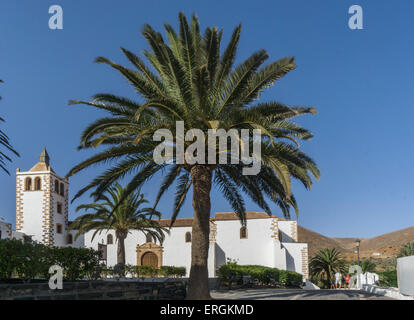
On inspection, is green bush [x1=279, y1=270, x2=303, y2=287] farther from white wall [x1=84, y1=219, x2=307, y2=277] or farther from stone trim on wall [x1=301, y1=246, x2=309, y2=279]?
stone trim on wall [x1=301, y1=246, x2=309, y2=279]

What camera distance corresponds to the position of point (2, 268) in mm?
11914

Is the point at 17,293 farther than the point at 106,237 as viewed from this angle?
No

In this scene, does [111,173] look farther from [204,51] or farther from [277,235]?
[277,235]

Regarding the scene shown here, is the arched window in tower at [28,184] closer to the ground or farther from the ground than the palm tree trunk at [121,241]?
farther from the ground

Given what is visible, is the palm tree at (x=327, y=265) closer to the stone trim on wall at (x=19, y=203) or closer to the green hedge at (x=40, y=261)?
the stone trim on wall at (x=19, y=203)

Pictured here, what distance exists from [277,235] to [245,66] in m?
35.7

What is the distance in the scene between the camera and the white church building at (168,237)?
4606cm

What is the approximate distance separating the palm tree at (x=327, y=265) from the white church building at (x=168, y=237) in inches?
75.1

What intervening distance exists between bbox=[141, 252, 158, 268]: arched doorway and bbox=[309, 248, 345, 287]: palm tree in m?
17.1

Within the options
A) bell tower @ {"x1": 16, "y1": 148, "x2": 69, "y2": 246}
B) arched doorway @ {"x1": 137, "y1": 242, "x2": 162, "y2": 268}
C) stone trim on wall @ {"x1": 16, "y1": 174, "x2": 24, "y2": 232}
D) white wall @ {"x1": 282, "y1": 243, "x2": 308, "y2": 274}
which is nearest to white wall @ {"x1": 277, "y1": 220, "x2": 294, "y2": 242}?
white wall @ {"x1": 282, "y1": 243, "x2": 308, "y2": 274}

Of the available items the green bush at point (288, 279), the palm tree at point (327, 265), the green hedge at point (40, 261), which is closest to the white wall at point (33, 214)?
the green bush at point (288, 279)

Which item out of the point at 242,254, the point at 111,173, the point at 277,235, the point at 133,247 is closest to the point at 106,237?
the point at 133,247

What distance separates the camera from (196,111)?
1395 cm

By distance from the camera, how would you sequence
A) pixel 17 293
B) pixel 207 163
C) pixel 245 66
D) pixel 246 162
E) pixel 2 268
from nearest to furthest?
pixel 17 293 → pixel 2 268 → pixel 245 66 → pixel 207 163 → pixel 246 162
